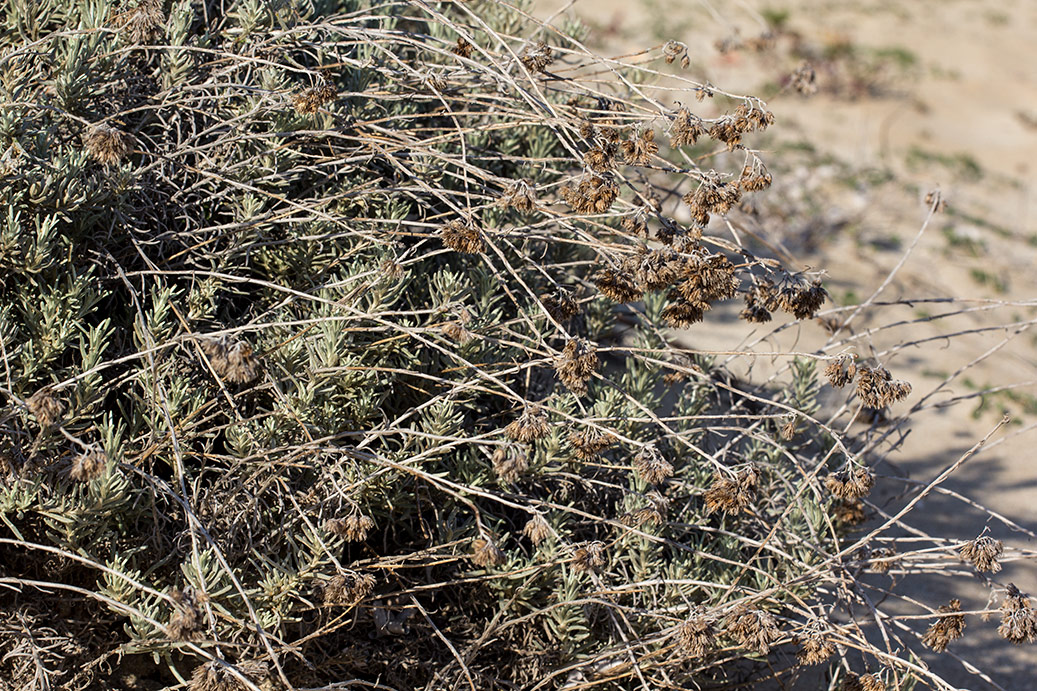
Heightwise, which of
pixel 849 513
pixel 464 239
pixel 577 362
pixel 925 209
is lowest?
pixel 925 209

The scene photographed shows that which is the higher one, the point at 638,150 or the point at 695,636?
the point at 638,150

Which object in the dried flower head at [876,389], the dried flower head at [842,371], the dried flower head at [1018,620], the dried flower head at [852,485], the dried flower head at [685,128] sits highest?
the dried flower head at [685,128]

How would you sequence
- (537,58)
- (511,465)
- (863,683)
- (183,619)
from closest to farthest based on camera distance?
1. (183,619)
2. (511,465)
3. (863,683)
4. (537,58)

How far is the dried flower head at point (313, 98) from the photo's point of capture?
255 centimetres

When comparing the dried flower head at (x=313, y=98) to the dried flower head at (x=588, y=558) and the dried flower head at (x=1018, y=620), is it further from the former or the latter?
the dried flower head at (x=1018, y=620)

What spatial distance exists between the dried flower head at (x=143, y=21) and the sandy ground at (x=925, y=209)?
1277 mm

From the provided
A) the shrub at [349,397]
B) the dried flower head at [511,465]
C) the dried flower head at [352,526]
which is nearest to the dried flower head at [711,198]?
the shrub at [349,397]

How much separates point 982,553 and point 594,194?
1208 mm

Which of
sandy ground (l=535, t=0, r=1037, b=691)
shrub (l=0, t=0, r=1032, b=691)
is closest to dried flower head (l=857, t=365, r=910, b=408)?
shrub (l=0, t=0, r=1032, b=691)

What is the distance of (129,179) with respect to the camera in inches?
102

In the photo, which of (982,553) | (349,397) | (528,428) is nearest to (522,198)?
(528,428)

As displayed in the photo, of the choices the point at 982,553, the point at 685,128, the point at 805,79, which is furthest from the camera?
the point at 805,79

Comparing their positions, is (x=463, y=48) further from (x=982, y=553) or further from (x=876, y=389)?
(x=982, y=553)

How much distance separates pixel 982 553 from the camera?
2191mm
